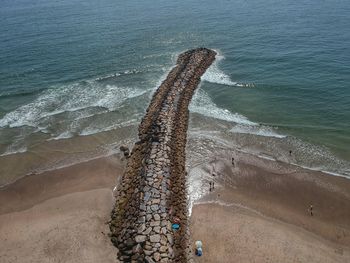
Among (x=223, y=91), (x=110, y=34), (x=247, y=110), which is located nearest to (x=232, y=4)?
(x=110, y=34)

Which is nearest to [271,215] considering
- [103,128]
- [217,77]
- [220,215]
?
[220,215]

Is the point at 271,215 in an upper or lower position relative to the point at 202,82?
lower

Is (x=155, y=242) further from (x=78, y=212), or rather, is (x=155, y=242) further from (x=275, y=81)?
(x=275, y=81)

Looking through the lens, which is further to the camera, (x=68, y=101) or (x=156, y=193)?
(x=68, y=101)

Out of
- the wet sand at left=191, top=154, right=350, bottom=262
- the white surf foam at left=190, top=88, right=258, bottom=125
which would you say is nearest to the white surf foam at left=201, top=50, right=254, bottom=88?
the white surf foam at left=190, top=88, right=258, bottom=125

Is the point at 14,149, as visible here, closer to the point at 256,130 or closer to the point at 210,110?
the point at 210,110

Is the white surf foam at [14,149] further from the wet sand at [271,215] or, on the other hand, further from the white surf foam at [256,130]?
the white surf foam at [256,130]
